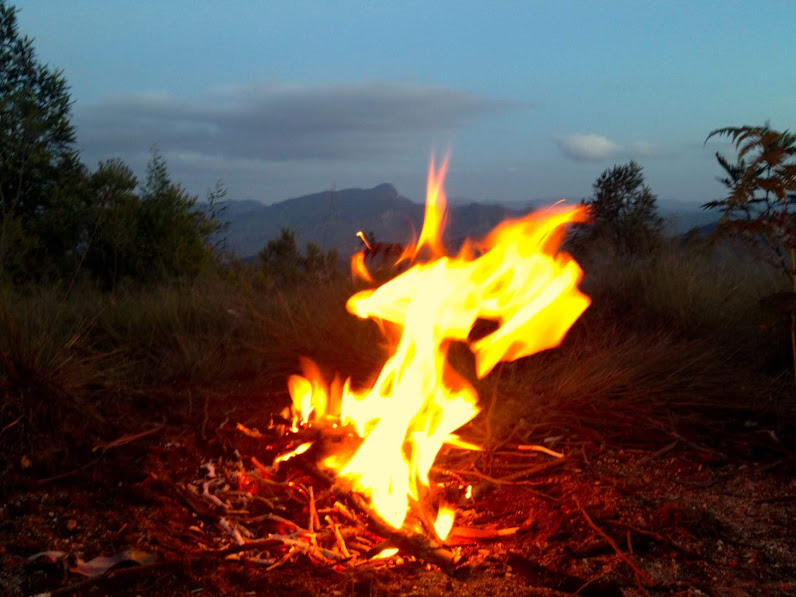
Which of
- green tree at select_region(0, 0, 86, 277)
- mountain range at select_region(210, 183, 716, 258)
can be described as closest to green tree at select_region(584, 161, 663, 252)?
mountain range at select_region(210, 183, 716, 258)

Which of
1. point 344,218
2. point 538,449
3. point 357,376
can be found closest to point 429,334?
point 538,449

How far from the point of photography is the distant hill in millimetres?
8445

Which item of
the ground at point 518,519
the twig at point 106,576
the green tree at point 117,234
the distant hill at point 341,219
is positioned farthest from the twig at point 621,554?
the green tree at point 117,234

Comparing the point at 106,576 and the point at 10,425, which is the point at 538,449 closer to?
the point at 106,576

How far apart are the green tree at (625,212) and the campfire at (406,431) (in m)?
8.03

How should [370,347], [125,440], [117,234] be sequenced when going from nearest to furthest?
1. [125,440]
2. [370,347]
3. [117,234]

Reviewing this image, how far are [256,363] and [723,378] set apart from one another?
10.7ft

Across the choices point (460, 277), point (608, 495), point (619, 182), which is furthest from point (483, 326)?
point (619, 182)

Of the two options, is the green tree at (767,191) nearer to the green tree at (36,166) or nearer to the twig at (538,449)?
the twig at (538,449)

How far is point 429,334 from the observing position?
13.1 feet

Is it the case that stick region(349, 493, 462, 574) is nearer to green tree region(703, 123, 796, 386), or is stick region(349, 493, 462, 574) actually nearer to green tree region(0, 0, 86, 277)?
green tree region(703, 123, 796, 386)

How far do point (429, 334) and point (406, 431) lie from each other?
52 centimetres

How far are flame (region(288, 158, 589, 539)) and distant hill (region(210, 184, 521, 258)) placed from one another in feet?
10.0

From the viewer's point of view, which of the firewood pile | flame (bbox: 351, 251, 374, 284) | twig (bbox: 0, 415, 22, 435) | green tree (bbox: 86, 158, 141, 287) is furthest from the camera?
green tree (bbox: 86, 158, 141, 287)
